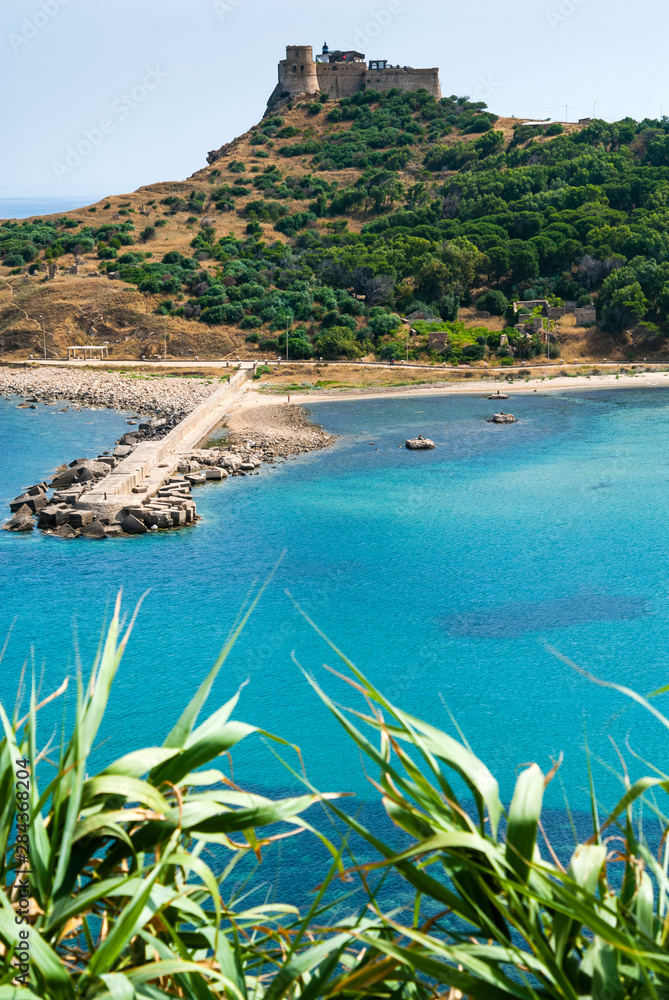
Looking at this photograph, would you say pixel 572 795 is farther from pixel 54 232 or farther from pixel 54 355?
pixel 54 232

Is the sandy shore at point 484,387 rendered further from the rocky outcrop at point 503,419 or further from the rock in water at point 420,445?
the rock in water at point 420,445

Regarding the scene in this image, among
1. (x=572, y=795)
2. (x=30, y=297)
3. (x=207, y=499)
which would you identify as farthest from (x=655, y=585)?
(x=30, y=297)

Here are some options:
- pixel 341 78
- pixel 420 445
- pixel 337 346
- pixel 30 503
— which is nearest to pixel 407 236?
pixel 337 346

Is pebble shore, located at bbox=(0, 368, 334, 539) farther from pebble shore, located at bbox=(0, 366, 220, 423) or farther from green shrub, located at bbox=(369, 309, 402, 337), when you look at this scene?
green shrub, located at bbox=(369, 309, 402, 337)

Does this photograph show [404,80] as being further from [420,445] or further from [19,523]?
[19,523]

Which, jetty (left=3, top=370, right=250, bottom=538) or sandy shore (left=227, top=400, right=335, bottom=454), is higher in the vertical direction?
sandy shore (left=227, top=400, right=335, bottom=454)

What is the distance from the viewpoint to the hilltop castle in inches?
3536

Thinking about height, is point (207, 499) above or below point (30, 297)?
below

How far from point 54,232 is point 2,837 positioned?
73.2 metres

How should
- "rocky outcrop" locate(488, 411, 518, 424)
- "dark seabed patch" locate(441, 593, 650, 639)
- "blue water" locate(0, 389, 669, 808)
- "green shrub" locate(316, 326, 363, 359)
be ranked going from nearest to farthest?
1. "blue water" locate(0, 389, 669, 808)
2. "dark seabed patch" locate(441, 593, 650, 639)
3. "rocky outcrop" locate(488, 411, 518, 424)
4. "green shrub" locate(316, 326, 363, 359)

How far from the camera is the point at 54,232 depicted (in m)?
69.5

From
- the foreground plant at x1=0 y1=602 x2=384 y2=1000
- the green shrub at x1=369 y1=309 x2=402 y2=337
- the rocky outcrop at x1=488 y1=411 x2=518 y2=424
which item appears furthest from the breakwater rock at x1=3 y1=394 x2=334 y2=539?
the foreground plant at x1=0 y1=602 x2=384 y2=1000

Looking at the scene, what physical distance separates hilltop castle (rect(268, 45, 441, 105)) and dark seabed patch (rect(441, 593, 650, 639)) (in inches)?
3349

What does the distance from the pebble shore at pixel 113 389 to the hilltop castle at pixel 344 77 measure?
184ft
